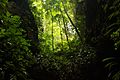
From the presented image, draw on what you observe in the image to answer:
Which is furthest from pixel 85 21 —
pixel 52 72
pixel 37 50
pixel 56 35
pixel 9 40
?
pixel 56 35

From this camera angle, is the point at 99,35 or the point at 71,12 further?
the point at 71,12

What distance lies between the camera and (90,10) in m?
10.5

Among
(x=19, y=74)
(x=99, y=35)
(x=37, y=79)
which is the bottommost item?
(x=37, y=79)

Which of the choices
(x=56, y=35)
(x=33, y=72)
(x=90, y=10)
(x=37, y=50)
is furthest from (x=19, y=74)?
(x=56, y=35)

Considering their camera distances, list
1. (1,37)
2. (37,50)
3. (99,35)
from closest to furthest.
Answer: (1,37) < (99,35) < (37,50)

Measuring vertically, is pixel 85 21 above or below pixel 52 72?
above

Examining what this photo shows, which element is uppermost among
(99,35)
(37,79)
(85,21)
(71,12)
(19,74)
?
(71,12)

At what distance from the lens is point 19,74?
4.54 meters

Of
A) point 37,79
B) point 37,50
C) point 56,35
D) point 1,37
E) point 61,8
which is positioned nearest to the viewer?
point 1,37

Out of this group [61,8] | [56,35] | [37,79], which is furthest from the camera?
[56,35]

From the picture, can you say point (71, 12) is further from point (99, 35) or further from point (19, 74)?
point (19, 74)

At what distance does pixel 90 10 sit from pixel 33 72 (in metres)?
4.12

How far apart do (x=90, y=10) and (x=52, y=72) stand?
3.61 m

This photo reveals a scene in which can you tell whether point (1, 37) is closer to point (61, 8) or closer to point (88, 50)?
point (88, 50)
